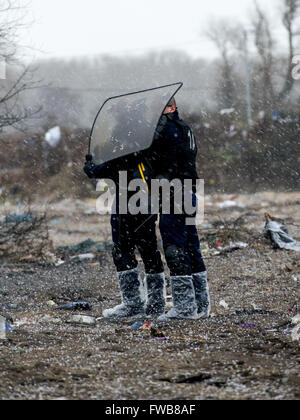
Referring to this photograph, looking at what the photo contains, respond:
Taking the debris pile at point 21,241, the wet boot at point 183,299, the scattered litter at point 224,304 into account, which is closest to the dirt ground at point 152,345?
the scattered litter at point 224,304

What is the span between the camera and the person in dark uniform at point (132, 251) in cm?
436

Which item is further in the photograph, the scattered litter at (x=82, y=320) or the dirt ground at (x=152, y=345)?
the scattered litter at (x=82, y=320)

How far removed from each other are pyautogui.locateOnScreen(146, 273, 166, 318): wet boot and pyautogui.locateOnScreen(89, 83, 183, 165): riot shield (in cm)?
101

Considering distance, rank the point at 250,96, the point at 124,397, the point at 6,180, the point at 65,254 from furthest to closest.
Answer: the point at 250,96
the point at 6,180
the point at 65,254
the point at 124,397

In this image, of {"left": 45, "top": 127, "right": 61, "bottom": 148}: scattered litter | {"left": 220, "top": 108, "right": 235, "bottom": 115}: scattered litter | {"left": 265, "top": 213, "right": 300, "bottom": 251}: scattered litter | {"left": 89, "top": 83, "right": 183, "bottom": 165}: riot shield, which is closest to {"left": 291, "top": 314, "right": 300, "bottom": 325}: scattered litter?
{"left": 89, "top": 83, "right": 183, "bottom": 165}: riot shield

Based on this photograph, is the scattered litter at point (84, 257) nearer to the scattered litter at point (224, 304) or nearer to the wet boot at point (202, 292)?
the scattered litter at point (224, 304)

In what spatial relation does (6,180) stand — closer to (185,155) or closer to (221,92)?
(221,92)

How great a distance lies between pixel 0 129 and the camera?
7.26m

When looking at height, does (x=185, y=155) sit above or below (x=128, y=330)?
above

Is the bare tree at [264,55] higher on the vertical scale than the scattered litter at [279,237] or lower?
higher

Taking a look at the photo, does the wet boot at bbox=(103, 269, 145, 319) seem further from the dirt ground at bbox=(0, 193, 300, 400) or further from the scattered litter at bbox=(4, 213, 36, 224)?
the scattered litter at bbox=(4, 213, 36, 224)

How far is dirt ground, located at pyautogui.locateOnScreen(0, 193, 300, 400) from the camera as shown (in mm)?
2650

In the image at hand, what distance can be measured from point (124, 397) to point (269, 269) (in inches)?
188
